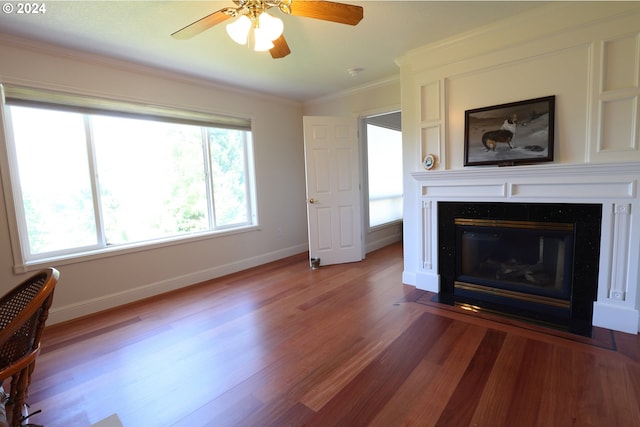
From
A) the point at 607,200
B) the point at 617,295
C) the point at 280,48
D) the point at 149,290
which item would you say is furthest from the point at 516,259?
the point at 149,290

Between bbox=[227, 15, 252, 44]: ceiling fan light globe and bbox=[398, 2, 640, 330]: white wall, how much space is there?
6.32 ft

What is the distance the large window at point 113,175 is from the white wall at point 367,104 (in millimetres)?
1298

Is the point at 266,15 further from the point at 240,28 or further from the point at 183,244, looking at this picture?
the point at 183,244

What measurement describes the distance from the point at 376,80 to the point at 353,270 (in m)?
2.53

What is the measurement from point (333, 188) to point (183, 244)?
2083 millimetres

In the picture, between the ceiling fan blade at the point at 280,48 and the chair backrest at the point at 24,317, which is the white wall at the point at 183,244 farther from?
the chair backrest at the point at 24,317

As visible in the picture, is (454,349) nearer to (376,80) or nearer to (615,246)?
(615,246)

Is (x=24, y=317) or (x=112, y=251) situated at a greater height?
(x=24, y=317)

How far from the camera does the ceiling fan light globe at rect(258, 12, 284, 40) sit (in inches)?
63.8

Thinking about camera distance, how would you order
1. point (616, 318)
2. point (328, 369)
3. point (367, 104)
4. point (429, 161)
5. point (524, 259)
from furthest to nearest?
point (367, 104) → point (429, 161) → point (524, 259) → point (616, 318) → point (328, 369)

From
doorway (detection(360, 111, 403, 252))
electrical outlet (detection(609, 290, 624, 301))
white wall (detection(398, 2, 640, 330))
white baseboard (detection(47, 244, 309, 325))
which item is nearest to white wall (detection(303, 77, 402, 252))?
doorway (detection(360, 111, 403, 252))

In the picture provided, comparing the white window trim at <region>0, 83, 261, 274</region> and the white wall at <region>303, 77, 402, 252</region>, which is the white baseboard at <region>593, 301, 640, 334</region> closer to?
the white wall at <region>303, 77, 402, 252</region>

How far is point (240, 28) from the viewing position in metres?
1.67

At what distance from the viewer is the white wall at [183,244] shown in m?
2.62
